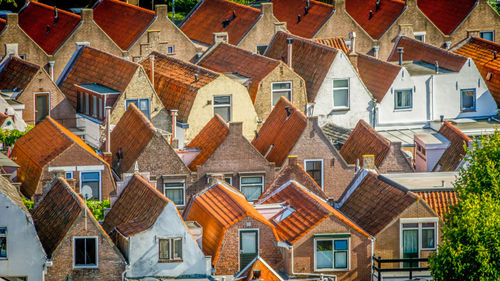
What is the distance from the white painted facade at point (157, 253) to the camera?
6362cm

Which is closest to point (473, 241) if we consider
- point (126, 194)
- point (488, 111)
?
point (126, 194)

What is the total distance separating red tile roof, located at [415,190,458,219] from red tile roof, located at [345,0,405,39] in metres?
43.6

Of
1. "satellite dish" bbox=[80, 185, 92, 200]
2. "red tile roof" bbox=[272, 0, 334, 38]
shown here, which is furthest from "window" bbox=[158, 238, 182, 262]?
"red tile roof" bbox=[272, 0, 334, 38]

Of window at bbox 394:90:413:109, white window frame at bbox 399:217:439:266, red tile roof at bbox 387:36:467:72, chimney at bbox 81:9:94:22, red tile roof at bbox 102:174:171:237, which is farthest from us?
chimney at bbox 81:9:94:22

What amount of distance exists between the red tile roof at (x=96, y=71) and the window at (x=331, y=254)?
26049 millimetres

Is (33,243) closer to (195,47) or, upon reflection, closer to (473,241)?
(473,241)

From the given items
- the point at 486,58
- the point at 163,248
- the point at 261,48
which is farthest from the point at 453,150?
the point at 261,48

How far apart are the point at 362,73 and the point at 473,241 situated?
36.8 m

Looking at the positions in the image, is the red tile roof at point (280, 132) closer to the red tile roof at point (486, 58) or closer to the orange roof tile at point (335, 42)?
the orange roof tile at point (335, 42)

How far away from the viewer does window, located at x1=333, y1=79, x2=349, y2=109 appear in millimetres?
92750

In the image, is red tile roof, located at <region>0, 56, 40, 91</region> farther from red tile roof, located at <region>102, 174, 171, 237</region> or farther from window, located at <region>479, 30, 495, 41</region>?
window, located at <region>479, 30, 495, 41</region>

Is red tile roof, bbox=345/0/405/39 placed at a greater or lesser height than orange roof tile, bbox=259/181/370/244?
greater

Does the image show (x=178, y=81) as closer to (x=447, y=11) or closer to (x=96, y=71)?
(x=96, y=71)

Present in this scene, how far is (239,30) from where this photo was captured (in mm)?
110875
